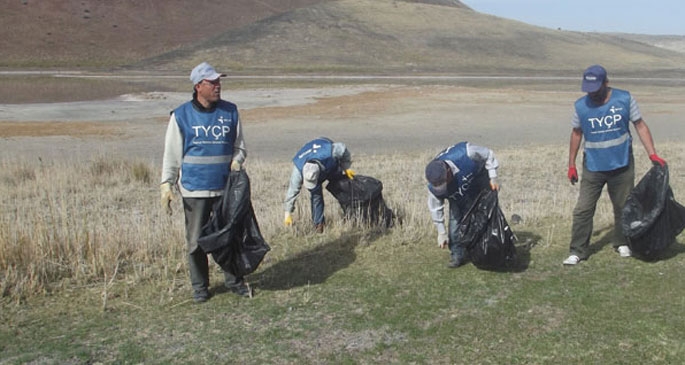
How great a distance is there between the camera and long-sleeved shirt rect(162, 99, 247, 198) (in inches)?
221

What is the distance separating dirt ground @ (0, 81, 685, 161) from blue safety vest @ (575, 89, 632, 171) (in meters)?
10.6

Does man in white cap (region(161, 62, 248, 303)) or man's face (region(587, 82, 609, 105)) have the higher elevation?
man's face (region(587, 82, 609, 105))

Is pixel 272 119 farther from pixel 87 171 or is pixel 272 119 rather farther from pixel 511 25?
pixel 511 25

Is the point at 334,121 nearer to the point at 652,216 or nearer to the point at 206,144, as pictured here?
the point at 652,216

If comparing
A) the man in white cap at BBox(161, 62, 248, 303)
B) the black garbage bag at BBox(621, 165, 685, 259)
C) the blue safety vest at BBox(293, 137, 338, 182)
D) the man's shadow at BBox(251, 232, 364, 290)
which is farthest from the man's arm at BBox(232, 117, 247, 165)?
the black garbage bag at BBox(621, 165, 685, 259)

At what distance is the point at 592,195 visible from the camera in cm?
662

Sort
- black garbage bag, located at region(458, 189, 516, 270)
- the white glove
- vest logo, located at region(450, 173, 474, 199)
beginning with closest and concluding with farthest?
black garbage bag, located at region(458, 189, 516, 270), vest logo, located at region(450, 173, 474, 199), the white glove

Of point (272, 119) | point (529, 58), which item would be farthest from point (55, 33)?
point (272, 119)

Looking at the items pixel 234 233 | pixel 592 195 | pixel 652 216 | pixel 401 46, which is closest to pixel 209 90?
pixel 234 233

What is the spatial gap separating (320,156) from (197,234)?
6.94 feet

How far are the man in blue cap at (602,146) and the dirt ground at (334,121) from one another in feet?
34.4

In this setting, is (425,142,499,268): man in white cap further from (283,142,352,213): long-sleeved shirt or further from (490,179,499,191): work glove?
(283,142,352,213): long-sleeved shirt

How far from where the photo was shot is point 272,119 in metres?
24.8

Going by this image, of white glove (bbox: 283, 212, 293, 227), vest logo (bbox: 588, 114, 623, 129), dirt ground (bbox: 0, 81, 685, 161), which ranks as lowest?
dirt ground (bbox: 0, 81, 685, 161)
